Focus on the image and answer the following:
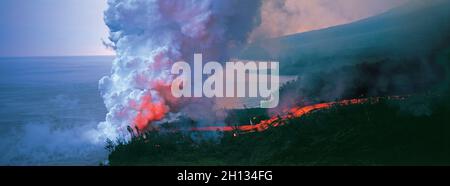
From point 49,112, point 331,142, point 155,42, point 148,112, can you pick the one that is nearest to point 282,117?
point 331,142

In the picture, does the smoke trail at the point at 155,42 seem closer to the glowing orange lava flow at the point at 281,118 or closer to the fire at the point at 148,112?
the fire at the point at 148,112

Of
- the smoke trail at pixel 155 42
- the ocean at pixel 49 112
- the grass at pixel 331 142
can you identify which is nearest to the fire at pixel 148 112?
the smoke trail at pixel 155 42

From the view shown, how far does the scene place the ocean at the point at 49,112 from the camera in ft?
17.6

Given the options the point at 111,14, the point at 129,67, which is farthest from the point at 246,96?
the point at 111,14

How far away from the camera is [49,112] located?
5426mm

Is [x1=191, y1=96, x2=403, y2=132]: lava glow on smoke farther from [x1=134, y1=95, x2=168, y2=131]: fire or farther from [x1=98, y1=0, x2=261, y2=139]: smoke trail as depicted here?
[x1=98, y1=0, x2=261, y2=139]: smoke trail

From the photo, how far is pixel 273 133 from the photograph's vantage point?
5.38m

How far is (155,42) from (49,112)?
125 cm

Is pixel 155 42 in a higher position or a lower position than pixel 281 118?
higher

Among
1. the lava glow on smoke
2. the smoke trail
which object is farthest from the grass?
the smoke trail

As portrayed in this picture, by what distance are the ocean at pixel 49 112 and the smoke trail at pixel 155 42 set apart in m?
0.16

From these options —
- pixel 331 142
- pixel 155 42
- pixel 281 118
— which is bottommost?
pixel 331 142

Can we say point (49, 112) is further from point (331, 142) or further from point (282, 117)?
point (331, 142)

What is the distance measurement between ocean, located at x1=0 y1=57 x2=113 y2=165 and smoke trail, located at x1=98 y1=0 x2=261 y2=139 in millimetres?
158
